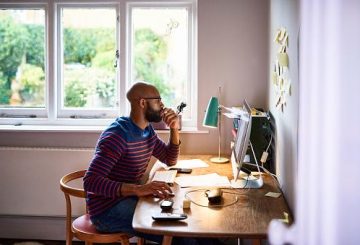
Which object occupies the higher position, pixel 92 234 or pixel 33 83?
pixel 33 83

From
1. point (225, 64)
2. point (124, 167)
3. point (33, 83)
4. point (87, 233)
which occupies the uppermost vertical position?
point (225, 64)

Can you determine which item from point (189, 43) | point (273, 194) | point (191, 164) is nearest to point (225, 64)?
point (189, 43)

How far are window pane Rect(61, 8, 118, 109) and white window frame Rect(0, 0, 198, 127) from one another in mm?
54

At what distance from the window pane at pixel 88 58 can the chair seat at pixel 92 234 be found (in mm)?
1422

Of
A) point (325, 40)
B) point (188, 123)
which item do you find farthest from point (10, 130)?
point (325, 40)

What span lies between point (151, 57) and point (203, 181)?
1.50 m

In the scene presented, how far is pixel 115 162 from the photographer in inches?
84.3

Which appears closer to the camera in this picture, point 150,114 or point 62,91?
point 150,114

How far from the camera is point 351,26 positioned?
0.66 meters

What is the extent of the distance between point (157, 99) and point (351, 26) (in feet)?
5.82

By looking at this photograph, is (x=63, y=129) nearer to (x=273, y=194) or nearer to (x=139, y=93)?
(x=139, y=93)

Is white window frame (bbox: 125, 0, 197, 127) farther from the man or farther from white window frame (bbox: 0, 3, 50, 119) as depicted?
the man

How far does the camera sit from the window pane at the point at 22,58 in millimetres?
3623

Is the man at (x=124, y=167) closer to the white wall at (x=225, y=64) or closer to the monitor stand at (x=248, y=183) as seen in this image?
the monitor stand at (x=248, y=183)
